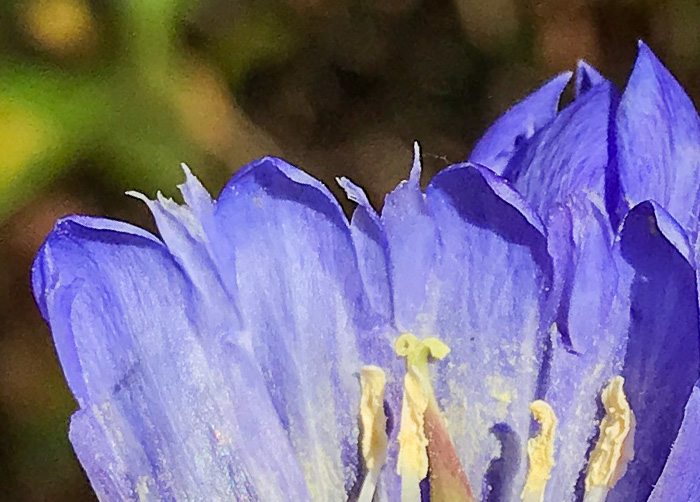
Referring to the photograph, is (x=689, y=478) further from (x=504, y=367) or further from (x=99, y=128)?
(x=99, y=128)

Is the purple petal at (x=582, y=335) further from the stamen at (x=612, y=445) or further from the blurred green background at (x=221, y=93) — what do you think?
the blurred green background at (x=221, y=93)

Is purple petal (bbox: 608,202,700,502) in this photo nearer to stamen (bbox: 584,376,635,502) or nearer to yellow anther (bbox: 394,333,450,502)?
stamen (bbox: 584,376,635,502)

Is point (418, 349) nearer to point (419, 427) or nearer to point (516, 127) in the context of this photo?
point (419, 427)

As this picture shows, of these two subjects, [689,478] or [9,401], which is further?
[9,401]

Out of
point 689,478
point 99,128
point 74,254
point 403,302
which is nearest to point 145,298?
point 74,254

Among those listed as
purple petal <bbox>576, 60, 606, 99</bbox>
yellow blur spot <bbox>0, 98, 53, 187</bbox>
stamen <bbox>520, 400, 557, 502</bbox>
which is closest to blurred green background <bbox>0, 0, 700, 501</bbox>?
yellow blur spot <bbox>0, 98, 53, 187</bbox>

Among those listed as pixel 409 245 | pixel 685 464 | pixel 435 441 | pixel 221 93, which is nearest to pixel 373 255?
pixel 409 245

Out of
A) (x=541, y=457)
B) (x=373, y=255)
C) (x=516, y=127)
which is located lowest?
(x=541, y=457)
